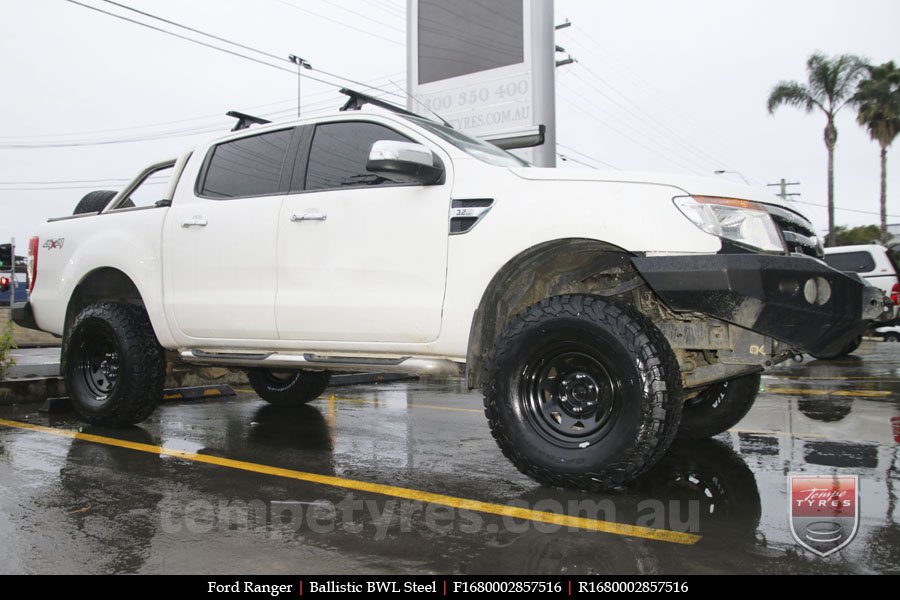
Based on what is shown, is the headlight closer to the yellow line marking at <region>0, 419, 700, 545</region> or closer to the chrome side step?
the yellow line marking at <region>0, 419, 700, 545</region>

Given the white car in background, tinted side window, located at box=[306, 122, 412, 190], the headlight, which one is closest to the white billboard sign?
the white car in background

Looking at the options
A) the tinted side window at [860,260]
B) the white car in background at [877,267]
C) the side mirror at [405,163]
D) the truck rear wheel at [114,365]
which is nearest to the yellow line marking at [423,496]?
the truck rear wheel at [114,365]

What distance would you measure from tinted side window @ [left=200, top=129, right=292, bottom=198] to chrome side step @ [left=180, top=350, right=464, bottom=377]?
106cm

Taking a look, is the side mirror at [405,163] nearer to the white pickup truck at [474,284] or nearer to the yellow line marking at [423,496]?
the white pickup truck at [474,284]

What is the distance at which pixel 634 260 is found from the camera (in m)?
3.51

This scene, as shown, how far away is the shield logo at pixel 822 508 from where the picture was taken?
116 inches

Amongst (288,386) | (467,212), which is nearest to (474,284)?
(467,212)

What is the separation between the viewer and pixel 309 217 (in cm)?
446

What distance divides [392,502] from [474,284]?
Result: 1146 mm

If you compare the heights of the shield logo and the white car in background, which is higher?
the white car in background

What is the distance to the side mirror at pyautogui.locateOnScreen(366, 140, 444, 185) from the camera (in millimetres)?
3798
